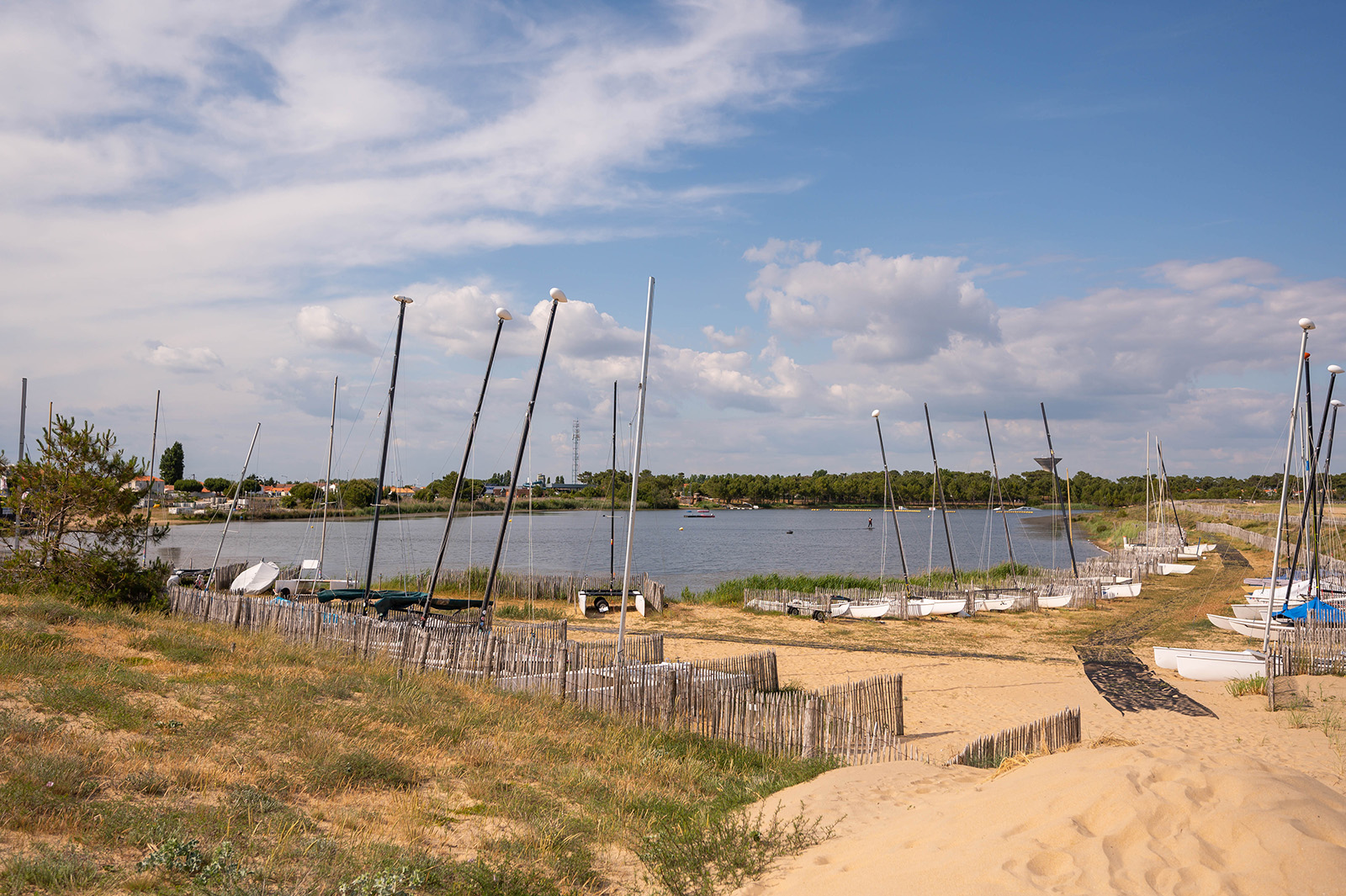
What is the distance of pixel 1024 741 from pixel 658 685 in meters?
4.75

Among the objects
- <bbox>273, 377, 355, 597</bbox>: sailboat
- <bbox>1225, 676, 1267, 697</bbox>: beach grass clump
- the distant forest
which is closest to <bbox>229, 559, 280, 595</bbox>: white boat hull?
<bbox>273, 377, 355, 597</bbox>: sailboat

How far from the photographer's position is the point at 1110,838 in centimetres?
488

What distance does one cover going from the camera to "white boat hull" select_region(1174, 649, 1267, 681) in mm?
16125

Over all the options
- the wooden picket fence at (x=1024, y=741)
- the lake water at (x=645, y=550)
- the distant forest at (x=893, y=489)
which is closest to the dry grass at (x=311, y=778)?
the wooden picket fence at (x=1024, y=741)

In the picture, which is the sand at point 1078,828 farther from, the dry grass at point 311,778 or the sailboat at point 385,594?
the sailboat at point 385,594

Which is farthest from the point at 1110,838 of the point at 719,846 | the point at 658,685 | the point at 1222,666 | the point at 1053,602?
the point at 1053,602

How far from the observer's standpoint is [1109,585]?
107ft

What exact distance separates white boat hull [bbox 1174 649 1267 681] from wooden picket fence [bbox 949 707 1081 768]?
393 inches

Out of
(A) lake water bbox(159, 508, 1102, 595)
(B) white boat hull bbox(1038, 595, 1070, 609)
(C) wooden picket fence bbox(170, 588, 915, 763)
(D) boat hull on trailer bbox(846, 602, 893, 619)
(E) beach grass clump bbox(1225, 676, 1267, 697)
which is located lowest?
(A) lake water bbox(159, 508, 1102, 595)

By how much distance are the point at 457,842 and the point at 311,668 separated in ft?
22.7

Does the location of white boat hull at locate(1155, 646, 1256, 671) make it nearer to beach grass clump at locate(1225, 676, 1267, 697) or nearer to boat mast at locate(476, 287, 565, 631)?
beach grass clump at locate(1225, 676, 1267, 697)

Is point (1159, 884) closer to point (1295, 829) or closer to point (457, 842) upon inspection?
point (1295, 829)

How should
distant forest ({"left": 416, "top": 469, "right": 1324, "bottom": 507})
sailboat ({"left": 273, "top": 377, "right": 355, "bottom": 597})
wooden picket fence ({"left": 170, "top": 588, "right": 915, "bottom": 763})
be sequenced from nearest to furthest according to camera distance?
wooden picket fence ({"left": 170, "top": 588, "right": 915, "bottom": 763})
sailboat ({"left": 273, "top": 377, "right": 355, "bottom": 597})
distant forest ({"left": 416, "top": 469, "right": 1324, "bottom": 507})

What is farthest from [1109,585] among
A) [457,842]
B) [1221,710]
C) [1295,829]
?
[457,842]
